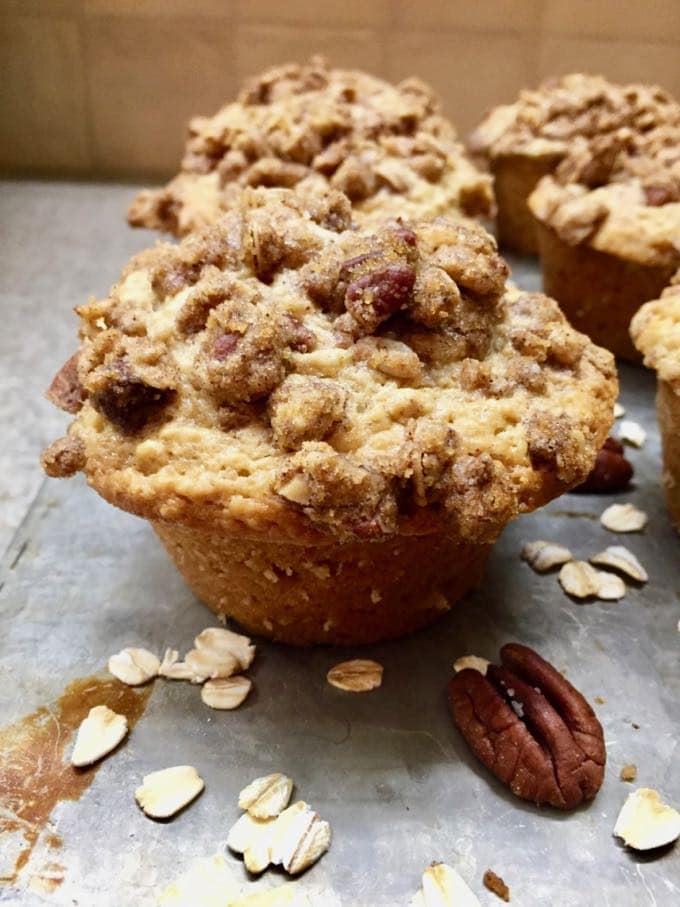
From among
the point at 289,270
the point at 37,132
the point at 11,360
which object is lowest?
the point at 11,360

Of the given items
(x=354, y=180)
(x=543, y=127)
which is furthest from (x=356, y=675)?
(x=543, y=127)

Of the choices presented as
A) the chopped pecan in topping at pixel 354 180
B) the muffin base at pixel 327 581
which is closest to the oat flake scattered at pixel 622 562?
the muffin base at pixel 327 581

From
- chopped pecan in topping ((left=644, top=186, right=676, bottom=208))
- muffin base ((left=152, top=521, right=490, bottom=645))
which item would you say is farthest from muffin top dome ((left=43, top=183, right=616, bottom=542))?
→ chopped pecan in topping ((left=644, top=186, right=676, bottom=208))

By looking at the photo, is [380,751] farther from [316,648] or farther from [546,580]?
[546,580]

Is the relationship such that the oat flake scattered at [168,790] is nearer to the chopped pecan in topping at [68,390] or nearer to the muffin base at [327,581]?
the muffin base at [327,581]

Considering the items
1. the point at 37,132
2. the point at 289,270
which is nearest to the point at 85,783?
the point at 289,270

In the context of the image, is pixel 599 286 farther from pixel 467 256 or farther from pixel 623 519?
pixel 467 256

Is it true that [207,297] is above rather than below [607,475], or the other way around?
above
